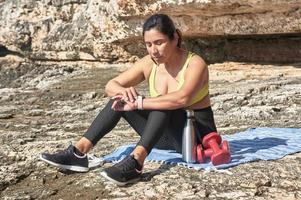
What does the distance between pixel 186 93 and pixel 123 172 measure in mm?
847

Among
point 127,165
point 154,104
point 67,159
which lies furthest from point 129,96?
point 67,159

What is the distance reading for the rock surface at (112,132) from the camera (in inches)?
172

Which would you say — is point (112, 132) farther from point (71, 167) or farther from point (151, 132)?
point (151, 132)

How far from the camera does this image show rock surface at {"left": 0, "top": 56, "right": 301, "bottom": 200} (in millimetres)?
4367

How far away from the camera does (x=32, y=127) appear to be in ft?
25.1

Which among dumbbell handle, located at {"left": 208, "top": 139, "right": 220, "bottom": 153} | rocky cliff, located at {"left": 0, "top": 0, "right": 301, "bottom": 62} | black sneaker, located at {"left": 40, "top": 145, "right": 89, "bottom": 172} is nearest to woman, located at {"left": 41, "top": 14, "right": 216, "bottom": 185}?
black sneaker, located at {"left": 40, "top": 145, "right": 89, "bottom": 172}

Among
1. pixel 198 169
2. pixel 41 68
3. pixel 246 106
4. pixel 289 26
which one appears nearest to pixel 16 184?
pixel 198 169

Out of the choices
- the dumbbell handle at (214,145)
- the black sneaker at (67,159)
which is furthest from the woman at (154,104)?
the dumbbell handle at (214,145)

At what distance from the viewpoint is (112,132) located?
7.04 meters

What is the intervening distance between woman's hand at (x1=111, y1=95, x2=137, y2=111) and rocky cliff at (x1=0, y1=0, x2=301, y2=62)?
6156 millimetres

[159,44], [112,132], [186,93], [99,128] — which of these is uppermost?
[159,44]

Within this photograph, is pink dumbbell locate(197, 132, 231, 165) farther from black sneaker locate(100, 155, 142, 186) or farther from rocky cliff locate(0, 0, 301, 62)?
rocky cliff locate(0, 0, 301, 62)

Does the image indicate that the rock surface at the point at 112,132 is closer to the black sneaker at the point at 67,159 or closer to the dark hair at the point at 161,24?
the black sneaker at the point at 67,159

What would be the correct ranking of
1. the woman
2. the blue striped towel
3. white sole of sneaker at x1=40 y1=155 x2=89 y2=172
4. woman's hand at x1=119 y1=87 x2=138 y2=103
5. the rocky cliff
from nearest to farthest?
the woman < woman's hand at x1=119 y1=87 x2=138 y2=103 < white sole of sneaker at x1=40 y1=155 x2=89 y2=172 < the blue striped towel < the rocky cliff
